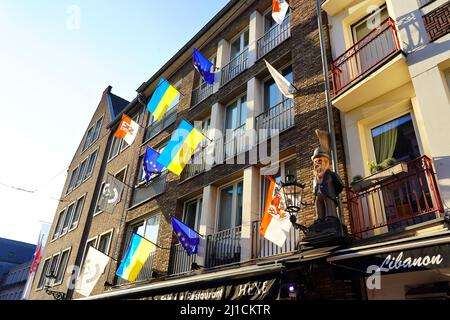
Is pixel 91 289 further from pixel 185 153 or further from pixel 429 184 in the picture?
pixel 429 184

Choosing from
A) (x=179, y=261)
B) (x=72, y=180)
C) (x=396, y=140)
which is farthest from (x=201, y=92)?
(x=72, y=180)

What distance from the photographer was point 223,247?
9188 millimetres

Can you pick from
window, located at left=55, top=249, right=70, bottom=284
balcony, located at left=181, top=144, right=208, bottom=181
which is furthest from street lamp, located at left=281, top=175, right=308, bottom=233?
window, located at left=55, top=249, right=70, bottom=284

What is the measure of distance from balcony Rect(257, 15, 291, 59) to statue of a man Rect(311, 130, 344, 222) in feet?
17.9

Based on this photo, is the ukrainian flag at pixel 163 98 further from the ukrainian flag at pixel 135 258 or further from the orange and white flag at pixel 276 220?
the orange and white flag at pixel 276 220

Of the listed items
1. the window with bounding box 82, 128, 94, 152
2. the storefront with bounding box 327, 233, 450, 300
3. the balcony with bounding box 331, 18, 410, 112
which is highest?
the window with bounding box 82, 128, 94, 152

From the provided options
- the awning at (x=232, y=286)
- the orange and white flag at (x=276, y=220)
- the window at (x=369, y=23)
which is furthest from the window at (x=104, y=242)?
the window at (x=369, y=23)

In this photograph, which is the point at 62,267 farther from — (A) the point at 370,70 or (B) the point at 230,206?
(A) the point at 370,70

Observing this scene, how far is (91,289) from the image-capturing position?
13.1 m

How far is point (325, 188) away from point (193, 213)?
19.9 ft

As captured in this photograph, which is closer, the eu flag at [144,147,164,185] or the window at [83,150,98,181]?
the eu flag at [144,147,164,185]

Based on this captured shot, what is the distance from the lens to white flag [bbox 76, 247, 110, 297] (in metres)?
12.3

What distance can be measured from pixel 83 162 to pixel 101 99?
5.06 metres

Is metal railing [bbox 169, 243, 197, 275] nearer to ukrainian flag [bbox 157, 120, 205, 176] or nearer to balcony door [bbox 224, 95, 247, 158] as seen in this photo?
ukrainian flag [bbox 157, 120, 205, 176]
